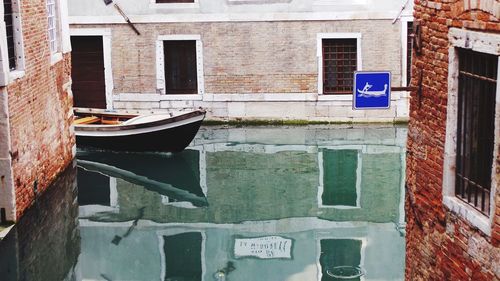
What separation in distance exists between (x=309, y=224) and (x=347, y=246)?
1.20 m

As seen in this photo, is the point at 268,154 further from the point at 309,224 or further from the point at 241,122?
the point at 309,224

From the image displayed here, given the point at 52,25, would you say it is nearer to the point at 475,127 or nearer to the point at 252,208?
the point at 252,208

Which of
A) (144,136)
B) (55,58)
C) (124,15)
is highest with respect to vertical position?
(124,15)

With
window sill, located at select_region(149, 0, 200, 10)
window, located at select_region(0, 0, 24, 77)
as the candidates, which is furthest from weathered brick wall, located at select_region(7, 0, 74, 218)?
window sill, located at select_region(149, 0, 200, 10)

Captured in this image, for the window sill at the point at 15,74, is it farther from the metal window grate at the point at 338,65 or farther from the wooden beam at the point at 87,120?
the metal window grate at the point at 338,65

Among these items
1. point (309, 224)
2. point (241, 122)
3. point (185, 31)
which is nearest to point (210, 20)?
point (185, 31)

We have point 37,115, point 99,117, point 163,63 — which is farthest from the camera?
point 163,63

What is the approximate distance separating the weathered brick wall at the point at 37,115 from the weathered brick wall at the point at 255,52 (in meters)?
4.33

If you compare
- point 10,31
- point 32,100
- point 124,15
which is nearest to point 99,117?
point 124,15

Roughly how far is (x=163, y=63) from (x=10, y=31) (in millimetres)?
7345

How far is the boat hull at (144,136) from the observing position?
15.2m

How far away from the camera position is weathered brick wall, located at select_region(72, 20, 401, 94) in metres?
18.2

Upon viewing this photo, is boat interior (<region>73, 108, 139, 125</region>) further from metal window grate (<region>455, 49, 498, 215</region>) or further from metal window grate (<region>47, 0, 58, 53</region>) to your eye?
metal window grate (<region>455, 49, 498, 215</region>)

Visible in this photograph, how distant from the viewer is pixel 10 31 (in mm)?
11438
